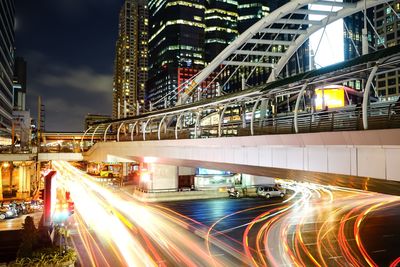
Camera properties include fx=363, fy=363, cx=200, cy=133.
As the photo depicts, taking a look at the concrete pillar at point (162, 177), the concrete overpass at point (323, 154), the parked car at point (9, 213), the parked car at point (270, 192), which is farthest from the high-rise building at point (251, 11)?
the concrete overpass at point (323, 154)

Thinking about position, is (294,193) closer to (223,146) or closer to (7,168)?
(223,146)

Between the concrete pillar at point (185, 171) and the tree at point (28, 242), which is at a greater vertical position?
the concrete pillar at point (185, 171)

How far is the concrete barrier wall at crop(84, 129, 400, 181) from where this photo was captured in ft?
39.8

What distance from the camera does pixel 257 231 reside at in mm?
25641

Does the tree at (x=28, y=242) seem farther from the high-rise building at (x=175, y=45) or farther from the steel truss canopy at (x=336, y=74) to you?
the high-rise building at (x=175, y=45)

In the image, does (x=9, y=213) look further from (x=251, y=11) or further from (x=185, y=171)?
(x=251, y=11)

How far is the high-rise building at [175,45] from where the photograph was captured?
170125mm

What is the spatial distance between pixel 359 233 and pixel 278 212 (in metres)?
9.50

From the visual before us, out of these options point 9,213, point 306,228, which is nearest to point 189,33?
point 9,213

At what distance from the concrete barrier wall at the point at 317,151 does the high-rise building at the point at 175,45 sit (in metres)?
145

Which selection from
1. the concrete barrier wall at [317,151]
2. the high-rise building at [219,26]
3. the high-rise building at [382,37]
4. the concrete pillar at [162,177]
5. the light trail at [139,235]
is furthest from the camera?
the high-rise building at [219,26]

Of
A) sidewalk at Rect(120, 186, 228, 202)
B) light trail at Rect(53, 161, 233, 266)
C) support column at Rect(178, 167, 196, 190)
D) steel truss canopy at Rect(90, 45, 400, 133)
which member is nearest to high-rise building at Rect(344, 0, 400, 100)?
support column at Rect(178, 167, 196, 190)

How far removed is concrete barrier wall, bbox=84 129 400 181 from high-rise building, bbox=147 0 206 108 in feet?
476

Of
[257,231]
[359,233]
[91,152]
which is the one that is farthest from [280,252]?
[91,152]
